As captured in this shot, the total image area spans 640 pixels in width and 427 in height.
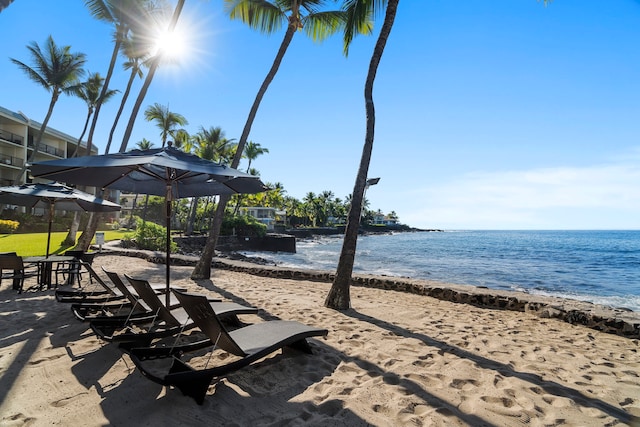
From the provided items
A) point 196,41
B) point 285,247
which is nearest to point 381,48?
point 196,41

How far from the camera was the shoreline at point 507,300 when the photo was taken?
5.44m

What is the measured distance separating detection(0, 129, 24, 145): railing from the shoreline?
32438mm

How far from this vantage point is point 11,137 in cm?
3008

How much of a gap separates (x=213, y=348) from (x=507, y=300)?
6303 millimetres

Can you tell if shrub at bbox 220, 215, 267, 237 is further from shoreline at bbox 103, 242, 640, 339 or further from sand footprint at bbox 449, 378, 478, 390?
sand footprint at bbox 449, 378, 478, 390

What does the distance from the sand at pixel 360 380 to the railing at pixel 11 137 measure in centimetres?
3453

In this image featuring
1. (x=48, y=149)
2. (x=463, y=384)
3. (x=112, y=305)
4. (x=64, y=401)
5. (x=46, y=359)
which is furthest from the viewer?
(x=48, y=149)

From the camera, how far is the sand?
255 cm

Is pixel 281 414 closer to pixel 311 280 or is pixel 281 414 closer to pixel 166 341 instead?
pixel 166 341

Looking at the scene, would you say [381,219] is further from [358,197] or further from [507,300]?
[358,197]

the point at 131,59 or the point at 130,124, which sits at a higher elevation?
the point at 131,59

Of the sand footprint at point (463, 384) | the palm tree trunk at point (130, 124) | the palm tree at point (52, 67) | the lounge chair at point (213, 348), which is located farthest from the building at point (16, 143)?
the sand footprint at point (463, 384)

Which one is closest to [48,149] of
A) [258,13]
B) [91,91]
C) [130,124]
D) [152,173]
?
[91,91]

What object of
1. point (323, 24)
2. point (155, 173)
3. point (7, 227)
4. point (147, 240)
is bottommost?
point (147, 240)
